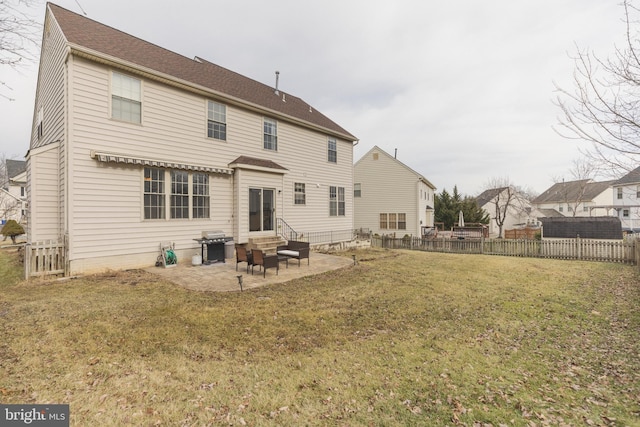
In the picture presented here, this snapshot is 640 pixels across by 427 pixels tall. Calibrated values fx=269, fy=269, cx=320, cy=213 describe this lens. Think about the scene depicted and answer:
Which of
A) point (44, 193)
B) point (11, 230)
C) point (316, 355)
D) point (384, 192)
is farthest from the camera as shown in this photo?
point (384, 192)

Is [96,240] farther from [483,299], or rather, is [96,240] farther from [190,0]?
[483,299]

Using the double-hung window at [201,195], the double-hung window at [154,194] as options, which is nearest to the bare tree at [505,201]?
the double-hung window at [201,195]

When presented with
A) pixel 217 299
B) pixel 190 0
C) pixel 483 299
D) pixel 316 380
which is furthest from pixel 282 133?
pixel 316 380

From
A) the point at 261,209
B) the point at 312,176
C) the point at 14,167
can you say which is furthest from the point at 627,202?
the point at 14,167

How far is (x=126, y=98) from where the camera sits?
31.2ft

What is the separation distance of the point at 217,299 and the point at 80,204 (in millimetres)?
5859

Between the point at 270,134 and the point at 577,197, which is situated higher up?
the point at 270,134

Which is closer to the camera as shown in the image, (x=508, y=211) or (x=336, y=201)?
(x=336, y=201)

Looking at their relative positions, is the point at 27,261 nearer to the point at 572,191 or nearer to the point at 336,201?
the point at 336,201

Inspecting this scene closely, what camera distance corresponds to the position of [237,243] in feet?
39.8

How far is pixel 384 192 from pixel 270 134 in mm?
16158

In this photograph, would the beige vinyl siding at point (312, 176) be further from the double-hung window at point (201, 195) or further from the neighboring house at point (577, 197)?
the neighboring house at point (577, 197)

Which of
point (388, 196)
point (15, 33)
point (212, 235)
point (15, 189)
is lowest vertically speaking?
point (212, 235)

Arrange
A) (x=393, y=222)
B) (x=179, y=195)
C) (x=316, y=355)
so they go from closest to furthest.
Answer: (x=316, y=355)
(x=179, y=195)
(x=393, y=222)
